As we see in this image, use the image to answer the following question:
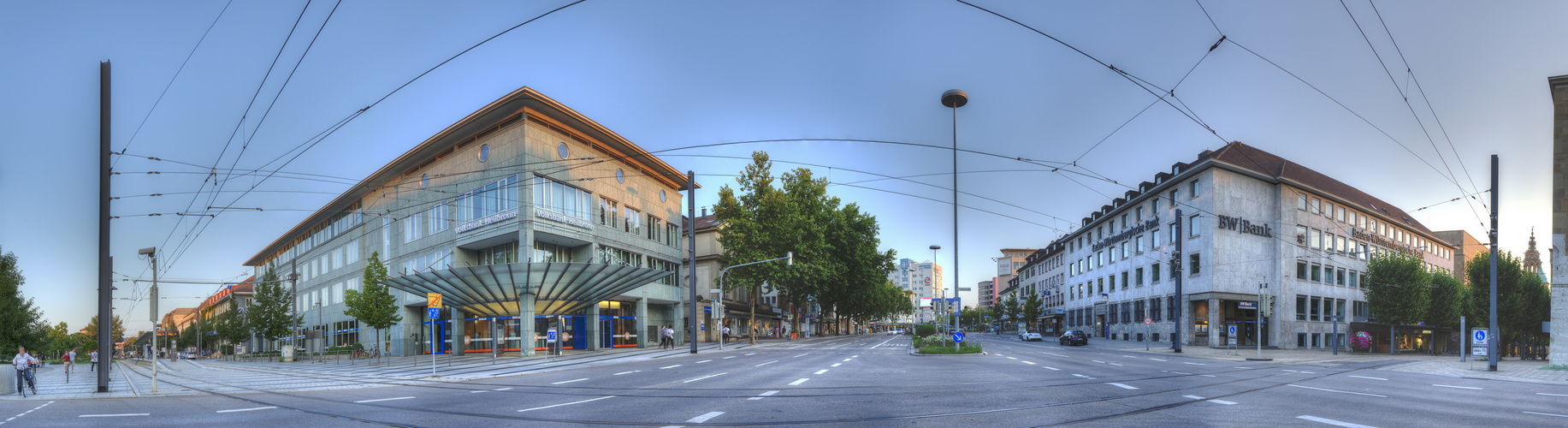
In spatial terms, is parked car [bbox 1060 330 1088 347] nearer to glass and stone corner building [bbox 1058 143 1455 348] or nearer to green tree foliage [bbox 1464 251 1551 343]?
glass and stone corner building [bbox 1058 143 1455 348]

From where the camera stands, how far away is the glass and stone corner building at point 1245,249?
49.9 metres

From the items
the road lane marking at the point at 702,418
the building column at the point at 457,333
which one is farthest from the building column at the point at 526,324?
the road lane marking at the point at 702,418

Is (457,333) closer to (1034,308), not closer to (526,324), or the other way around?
(526,324)

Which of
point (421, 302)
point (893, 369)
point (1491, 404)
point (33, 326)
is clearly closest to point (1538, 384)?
point (1491, 404)

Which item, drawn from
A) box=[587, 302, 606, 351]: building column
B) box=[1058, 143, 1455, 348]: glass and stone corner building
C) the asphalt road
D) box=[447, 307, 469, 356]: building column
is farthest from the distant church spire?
box=[447, 307, 469, 356]: building column

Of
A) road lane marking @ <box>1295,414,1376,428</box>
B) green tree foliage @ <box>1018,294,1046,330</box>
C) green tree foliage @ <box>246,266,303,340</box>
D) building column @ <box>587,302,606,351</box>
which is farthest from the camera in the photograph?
green tree foliage @ <box>1018,294,1046,330</box>

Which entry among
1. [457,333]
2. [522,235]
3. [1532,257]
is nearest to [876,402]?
[522,235]

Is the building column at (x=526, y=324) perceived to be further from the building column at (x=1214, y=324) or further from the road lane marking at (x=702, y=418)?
the building column at (x=1214, y=324)

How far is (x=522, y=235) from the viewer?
127 ft

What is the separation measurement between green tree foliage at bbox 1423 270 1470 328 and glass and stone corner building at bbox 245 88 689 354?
49800 millimetres

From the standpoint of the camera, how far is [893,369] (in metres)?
21.3

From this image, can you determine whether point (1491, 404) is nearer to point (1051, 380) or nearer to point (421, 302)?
point (1051, 380)

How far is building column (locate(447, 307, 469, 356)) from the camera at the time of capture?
44.3 m

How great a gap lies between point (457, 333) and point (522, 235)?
1033cm
